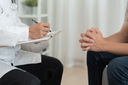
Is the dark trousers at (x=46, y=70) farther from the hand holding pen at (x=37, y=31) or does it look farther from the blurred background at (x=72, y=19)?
the blurred background at (x=72, y=19)

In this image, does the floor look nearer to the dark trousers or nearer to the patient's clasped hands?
the dark trousers

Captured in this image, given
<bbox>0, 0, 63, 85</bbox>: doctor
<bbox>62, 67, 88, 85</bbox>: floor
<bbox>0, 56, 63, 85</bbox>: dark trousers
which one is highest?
<bbox>0, 0, 63, 85</bbox>: doctor

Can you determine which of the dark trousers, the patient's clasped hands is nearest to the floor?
the dark trousers

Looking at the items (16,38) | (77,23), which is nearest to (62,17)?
(77,23)

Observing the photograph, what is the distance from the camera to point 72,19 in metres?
1.92

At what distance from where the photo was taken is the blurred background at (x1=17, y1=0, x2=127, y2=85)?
67.3 inches

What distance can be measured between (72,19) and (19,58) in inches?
39.5

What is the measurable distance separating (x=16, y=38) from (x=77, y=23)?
1171 millimetres

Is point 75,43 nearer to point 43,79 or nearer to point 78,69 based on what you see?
point 78,69

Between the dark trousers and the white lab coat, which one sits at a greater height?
the white lab coat

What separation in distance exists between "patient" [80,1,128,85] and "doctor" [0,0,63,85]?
0.20m

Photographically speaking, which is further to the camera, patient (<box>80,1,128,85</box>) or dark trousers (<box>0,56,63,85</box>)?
dark trousers (<box>0,56,63,85</box>)

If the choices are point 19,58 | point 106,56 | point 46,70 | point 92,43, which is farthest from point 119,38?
point 19,58

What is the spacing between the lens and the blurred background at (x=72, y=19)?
1.71 m
